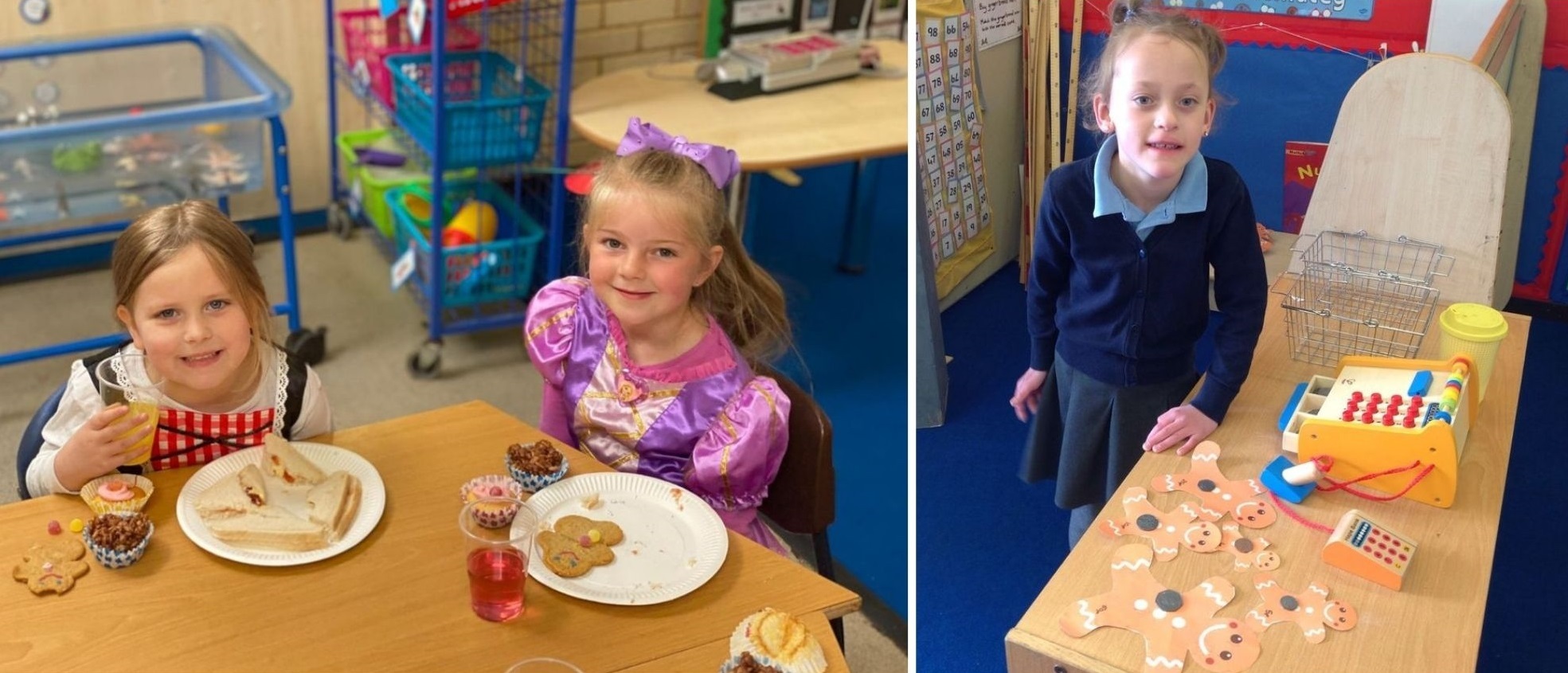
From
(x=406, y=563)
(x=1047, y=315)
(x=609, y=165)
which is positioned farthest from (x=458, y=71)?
(x=1047, y=315)

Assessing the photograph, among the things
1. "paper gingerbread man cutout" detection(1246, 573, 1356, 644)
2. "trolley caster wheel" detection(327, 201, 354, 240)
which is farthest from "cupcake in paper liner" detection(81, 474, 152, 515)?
"trolley caster wheel" detection(327, 201, 354, 240)

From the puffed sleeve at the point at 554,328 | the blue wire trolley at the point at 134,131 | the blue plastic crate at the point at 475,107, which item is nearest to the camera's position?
the puffed sleeve at the point at 554,328

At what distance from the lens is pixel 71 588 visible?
1.38m

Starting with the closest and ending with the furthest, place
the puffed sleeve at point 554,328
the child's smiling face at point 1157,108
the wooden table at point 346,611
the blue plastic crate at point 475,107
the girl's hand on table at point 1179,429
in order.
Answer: the child's smiling face at point 1157,108, the girl's hand on table at point 1179,429, the wooden table at point 346,611, the puffed sleeve at point 554,328, the blue plastic crate at point 475,107

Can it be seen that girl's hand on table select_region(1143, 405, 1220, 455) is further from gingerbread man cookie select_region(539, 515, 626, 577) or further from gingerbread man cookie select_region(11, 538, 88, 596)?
gingerbread man cookie select_region(11, 538, 88, 596)

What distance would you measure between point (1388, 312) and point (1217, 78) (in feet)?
0.83

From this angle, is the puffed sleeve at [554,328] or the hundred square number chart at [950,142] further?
the puffed sleeve at [554,328]

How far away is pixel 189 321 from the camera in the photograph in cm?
158

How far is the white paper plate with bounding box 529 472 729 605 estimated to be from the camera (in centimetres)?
145

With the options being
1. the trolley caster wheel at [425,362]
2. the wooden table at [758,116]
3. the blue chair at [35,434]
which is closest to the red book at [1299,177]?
the blue chair at [35,434]

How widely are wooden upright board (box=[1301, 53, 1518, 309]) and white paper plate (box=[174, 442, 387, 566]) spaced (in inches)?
40.1

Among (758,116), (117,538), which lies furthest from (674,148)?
(758,116)

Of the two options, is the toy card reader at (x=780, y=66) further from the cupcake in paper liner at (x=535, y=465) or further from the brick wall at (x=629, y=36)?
the cupcake in paper liner at (x=535, y=465)

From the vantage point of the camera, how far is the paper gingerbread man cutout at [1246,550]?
1.11 metres
